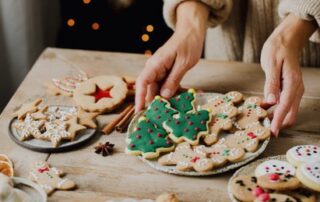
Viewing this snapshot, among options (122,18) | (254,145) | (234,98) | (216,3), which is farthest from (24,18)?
(254,145)

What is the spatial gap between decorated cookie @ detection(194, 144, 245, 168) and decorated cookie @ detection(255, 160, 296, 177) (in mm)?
52

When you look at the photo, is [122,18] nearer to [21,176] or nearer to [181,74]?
[181,74]

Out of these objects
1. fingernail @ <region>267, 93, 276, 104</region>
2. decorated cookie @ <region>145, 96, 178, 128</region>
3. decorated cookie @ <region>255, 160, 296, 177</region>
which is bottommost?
decorated cookie @ <region>255, 160, 296, 177</region>

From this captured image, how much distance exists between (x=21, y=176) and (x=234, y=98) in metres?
0.49

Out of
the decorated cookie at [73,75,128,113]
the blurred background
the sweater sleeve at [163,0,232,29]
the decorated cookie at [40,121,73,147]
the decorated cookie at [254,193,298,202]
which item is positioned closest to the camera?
the decorated cookie at [254,193,298,202]

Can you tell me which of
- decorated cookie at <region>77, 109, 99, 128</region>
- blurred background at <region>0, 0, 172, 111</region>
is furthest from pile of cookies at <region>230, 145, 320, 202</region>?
blurred background at <region>0, 0, 172, 111</region>

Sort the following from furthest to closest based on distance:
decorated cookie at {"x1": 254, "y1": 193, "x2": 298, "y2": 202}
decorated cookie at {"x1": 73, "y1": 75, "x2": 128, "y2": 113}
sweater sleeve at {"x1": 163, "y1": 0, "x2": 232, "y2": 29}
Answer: sweater sleeve at {"x1": 163, "y1": 0, "x2": 232, "y2": 29} → decorated cookie at {"x1": 73, "y1": 75, "x2": 128, "y2": 113} → decorated cookie at {"x1": 254, "y1": 193, "x2": 298, "y2": 202}

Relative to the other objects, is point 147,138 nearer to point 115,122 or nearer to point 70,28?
point 115,122

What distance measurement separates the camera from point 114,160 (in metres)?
1.18

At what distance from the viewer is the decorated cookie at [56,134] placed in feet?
3.93

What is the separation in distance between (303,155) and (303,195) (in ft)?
0.31

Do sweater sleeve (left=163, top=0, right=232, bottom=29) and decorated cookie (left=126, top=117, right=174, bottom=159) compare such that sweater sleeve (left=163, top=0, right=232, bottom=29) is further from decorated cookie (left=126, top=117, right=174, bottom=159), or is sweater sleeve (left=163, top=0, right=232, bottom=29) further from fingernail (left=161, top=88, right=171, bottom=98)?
decorated cookie (left=126, top=117, right=174, bottom=159)

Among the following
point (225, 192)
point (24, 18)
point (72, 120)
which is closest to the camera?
point (225, 192)

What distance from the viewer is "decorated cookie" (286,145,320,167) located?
1.08 m
